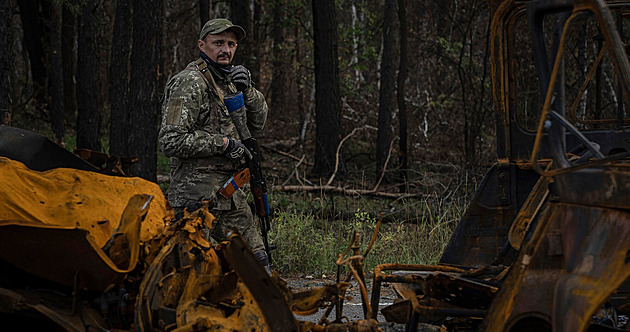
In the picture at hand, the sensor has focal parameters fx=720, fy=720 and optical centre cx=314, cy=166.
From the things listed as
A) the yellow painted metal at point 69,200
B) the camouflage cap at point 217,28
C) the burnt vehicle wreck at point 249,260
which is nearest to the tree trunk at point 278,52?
the camouflage cap at point 217,28

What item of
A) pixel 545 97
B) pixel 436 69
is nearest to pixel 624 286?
pixel 545 97

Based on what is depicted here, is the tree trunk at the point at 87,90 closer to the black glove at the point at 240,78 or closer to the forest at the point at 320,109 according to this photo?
the forest at the point at 320,109

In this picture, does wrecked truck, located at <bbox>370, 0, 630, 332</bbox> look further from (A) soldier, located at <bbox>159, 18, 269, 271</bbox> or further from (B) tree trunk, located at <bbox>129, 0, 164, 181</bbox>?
(B) tree trunk, located at <bbox>129, 0, 164, 181</bbox>

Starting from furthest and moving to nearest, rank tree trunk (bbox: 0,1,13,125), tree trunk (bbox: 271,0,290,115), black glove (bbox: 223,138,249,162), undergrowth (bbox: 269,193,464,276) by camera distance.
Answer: tree trunk (bbox: 271,0,290,115), undergrowth (bbox: 269,193,464,276), tree trunk (bbox: 0,1,13,125), black glove (bbox: 223,138,249,162)

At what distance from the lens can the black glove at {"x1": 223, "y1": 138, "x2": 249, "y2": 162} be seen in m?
5.16

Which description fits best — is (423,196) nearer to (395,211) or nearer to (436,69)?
(395,211)

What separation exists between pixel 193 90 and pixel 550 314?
3020 mm

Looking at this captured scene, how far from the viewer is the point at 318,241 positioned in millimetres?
8445

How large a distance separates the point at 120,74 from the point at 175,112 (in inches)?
288

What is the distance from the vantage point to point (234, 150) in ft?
17.0

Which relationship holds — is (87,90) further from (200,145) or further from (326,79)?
(200,145)

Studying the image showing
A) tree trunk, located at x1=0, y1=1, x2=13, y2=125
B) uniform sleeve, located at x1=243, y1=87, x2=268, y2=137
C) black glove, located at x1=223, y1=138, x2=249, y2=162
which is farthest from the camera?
tree trunk, located at x1=0, y1=1, x2=13, y2=125

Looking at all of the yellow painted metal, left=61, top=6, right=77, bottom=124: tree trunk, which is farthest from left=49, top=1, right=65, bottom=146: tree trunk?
the yellow painted metal

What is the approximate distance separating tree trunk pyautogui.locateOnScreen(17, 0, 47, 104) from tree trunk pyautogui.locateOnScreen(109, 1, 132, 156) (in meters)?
8.47
